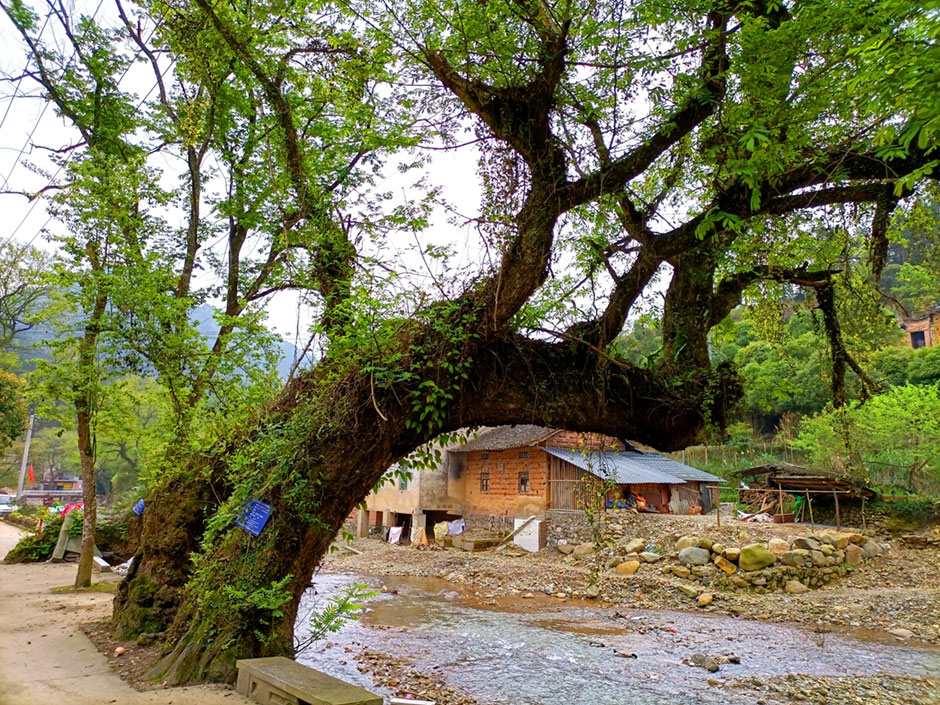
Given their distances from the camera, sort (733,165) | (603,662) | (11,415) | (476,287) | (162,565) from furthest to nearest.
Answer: (11,415)
(603,662)
(162,565)
(476,287)
(733,165)

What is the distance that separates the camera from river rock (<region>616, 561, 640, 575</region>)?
15.2 metres

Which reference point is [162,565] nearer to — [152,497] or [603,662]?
[152,497]

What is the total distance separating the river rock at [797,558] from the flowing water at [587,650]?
3.39m

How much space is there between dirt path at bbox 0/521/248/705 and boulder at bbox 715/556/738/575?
13059 millimetres

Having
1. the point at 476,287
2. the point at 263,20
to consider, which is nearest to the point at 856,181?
the point at 476,287

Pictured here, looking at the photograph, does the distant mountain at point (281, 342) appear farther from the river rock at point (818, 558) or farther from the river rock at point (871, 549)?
the river rock at point (871, 549)

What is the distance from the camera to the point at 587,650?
966 cm

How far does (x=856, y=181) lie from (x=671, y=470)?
19.0m

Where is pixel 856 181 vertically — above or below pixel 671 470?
above

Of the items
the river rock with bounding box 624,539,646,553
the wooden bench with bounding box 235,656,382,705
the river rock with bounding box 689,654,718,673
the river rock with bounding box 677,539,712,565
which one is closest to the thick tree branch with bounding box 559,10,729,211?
the wooden bench with bounding box 235,656,382,705

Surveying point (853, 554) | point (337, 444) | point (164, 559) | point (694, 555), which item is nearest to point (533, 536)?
point (694, 555)

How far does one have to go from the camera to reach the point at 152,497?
7586mm

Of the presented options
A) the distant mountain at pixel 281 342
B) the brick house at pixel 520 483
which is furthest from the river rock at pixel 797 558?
the distant mountain at pixel 281 342

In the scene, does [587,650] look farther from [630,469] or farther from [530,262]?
[630,469]
